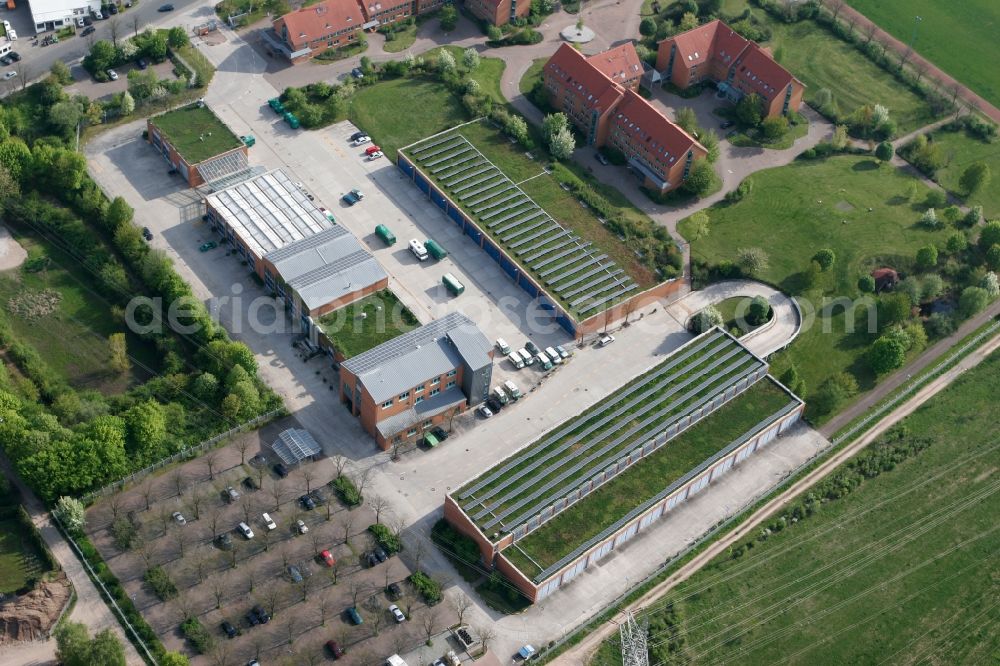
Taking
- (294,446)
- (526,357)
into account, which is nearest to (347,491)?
(294,446)

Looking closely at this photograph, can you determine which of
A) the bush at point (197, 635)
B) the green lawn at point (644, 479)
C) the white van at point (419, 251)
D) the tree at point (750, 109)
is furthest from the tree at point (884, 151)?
the bush at point (197, 635)

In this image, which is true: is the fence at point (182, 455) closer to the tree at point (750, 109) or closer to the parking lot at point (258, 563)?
the parking lot at point (258, 563)

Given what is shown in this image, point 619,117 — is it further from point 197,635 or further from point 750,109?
point 197,635

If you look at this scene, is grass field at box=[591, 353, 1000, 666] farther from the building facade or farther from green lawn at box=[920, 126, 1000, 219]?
green lawn at box=[920, 126, 1000, 219]

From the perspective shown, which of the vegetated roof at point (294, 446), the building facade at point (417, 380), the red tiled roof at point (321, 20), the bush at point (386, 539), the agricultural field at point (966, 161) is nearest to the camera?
the bush at point (386, 539)

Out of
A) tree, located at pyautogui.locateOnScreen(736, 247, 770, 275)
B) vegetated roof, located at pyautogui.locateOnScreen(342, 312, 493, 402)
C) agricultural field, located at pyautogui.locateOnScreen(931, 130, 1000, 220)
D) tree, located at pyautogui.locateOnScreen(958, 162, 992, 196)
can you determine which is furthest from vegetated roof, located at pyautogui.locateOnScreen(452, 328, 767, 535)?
agricultural field, located at pyautogui.locateOnScreen(931, 130, 1000, 220)

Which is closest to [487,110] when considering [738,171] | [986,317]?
[738,171]

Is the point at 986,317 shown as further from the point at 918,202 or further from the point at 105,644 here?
the point at 105,644
